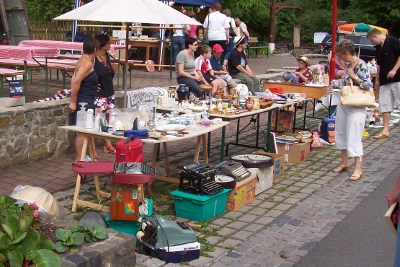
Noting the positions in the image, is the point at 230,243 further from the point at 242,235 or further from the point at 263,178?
the point at 263,178

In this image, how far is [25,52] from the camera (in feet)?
33.5

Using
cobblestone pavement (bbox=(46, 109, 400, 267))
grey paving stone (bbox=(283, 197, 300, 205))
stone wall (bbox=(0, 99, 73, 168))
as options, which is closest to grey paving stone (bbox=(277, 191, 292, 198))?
cobblestone pavement (bbox=(46, 109, 400, 267))

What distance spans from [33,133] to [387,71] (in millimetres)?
6311

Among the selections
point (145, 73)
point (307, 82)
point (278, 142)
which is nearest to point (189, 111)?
point (278, 142)

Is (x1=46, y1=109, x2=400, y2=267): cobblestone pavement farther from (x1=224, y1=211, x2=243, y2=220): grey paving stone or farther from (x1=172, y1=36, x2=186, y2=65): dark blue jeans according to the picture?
(x1=172, y1=36, x2=186, y2=65): dark blue jeans

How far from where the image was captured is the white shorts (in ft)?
35.4

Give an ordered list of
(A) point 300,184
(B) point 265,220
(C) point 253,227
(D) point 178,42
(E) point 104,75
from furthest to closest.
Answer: (D) point 178,42, (E) point 104,75, (A) point 300,184, (B) point 265,220, (C) point 253,227

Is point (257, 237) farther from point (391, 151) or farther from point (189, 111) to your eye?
point (391, 151)

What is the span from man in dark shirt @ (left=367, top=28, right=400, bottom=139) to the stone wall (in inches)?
222

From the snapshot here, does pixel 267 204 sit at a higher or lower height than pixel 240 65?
lower

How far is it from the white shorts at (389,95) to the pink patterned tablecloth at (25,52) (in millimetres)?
5827

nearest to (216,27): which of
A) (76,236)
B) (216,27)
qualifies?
(216,27)

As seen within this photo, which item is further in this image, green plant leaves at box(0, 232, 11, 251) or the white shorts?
the white shorts

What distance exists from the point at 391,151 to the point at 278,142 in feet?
7.30
